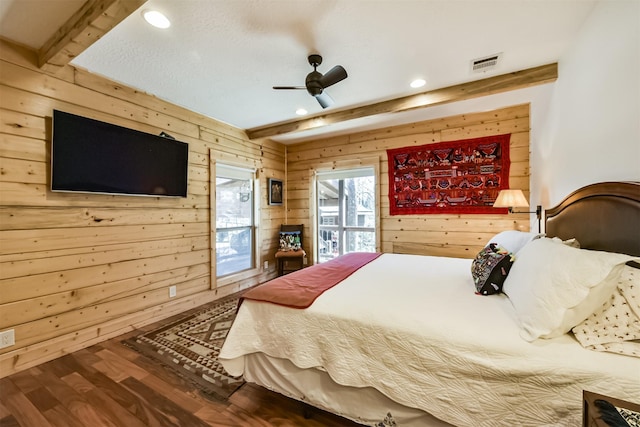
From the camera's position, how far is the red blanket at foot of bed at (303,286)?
1544mm

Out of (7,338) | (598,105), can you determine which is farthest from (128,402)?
(598,105)

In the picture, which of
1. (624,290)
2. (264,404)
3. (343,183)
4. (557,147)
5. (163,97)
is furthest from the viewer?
(343,183)

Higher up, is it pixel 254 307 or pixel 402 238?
pixel 402 238

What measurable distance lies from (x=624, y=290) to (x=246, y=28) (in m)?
2.49

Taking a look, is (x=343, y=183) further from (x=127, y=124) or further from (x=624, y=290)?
(x=624, y=290)

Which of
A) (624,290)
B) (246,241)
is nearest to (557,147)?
(624,290)

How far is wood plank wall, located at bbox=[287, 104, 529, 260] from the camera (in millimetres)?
3135

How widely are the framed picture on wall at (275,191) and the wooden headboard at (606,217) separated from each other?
12.1 feet

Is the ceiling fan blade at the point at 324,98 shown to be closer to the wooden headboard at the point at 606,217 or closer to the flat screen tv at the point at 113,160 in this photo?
the flat screen tv at the point at 113,160

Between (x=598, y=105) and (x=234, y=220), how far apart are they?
3.94 metres

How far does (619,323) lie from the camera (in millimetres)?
969

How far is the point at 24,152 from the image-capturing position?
1967 millimetres

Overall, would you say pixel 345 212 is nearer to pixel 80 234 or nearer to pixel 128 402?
pixel 80 234

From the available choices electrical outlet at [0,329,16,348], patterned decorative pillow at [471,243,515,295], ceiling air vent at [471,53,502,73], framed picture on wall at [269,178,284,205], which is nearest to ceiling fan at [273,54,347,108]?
ceiling air vent at [471,53,502,73]
